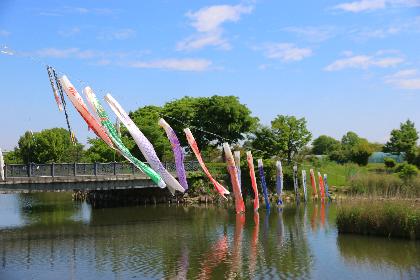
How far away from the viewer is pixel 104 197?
2276 inches

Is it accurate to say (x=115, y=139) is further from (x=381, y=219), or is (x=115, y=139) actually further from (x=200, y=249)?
(x=381, y=219)

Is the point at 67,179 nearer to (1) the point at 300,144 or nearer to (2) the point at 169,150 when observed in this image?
(2) the point at 169,150

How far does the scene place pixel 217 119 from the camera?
7381 cm

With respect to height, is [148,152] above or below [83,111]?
below

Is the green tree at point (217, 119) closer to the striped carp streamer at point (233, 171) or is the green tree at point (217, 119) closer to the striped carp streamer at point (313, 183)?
the striped carp streamer at point (313, 183)

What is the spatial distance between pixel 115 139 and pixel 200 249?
24.5ft

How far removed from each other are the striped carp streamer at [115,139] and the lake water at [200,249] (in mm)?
3637

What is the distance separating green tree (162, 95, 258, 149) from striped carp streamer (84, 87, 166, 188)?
3973 centimetres

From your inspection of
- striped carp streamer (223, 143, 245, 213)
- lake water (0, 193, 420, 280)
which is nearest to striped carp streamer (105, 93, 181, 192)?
lake water (0, 193, 420, 280)

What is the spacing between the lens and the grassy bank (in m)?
28.0

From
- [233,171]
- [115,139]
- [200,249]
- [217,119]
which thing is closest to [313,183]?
[233,171]

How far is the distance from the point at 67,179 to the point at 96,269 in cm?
1782

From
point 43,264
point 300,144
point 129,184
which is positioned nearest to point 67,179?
point 129,184

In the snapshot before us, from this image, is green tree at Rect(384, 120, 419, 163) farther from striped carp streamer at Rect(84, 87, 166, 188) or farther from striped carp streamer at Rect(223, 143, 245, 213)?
striped carp streamer at Rect(84, 87, 166, 188)
